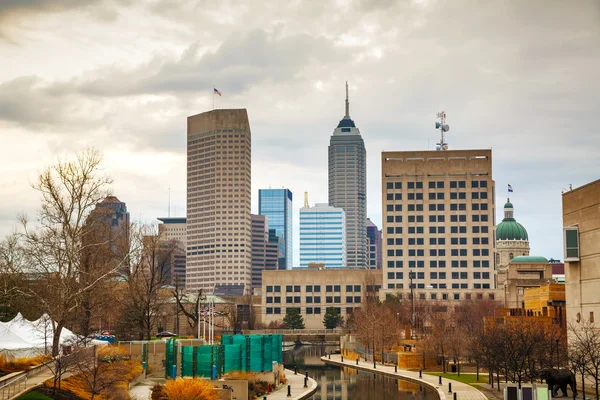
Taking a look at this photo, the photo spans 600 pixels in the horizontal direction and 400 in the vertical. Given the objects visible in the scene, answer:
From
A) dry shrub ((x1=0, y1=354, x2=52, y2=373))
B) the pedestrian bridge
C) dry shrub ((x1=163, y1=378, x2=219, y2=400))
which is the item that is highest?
dry shrub ((x1=0, y1=354, x2=52, y2=373))

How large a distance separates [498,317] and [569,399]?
4530 centimetres

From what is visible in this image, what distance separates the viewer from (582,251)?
66.9 metres

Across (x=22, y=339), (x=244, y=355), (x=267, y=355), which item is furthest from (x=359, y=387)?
(x=22, y=339)

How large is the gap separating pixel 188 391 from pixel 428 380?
3085cm

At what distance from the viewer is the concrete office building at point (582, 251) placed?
64.8m

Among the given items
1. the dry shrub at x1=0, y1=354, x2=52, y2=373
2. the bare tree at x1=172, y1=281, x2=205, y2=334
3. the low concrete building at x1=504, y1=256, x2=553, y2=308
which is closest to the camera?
the dry shrub at x1=0, y1=354, x2=52, y2=373

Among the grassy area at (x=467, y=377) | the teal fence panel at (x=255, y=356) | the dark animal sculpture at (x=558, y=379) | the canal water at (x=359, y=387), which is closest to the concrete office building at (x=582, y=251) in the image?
the dark animal sculpture at (x=558, y=379)

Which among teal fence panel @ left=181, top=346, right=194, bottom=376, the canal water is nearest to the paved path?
the canal water

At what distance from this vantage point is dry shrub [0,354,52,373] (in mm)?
53806

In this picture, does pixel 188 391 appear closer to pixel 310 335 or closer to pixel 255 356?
pixel 255 356

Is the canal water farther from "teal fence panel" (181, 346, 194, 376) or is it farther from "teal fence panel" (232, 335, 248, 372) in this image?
"teal fence panel" (181, 346, 194, 376)

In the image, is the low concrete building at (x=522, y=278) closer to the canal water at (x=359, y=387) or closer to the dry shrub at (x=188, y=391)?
the canal water at (x=359, y=387)

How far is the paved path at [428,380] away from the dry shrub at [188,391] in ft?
57.8

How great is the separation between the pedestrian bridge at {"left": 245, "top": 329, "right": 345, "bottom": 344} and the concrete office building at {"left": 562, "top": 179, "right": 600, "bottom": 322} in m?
111
